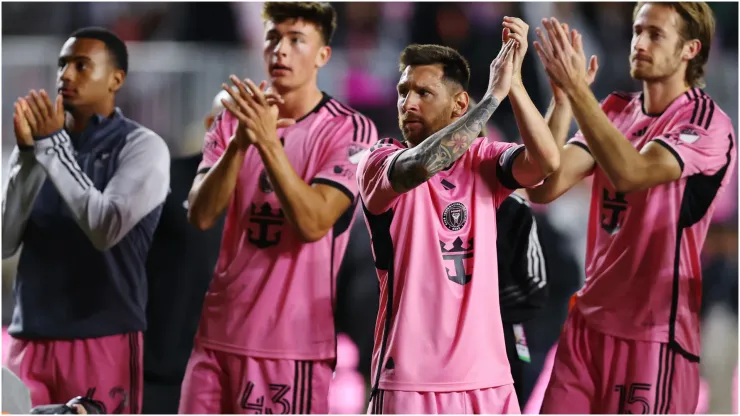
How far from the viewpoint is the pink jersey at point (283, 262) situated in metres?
3.77

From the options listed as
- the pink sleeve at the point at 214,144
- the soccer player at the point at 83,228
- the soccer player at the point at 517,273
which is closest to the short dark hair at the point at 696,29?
the soccer player at the point at 517,273

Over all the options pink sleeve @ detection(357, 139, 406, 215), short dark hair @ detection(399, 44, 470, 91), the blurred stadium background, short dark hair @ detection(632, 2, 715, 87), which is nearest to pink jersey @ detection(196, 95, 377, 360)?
the blurred stadium background

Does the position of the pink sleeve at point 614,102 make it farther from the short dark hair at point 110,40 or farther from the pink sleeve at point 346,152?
the short dark hair at point 110,40

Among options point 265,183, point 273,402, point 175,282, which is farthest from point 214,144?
point 273,402

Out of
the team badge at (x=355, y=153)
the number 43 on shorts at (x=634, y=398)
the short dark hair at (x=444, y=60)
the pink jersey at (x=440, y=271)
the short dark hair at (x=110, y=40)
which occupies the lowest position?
the number 43 on shorts at (x=634, y=398)

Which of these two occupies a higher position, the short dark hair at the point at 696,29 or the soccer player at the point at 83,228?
the short dark hair at the point at 696,29

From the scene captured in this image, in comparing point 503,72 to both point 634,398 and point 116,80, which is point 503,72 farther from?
point 116,80

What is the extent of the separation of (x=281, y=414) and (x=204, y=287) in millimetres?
826

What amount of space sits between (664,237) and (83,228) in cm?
237

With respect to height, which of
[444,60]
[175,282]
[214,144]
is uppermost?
[444,60]

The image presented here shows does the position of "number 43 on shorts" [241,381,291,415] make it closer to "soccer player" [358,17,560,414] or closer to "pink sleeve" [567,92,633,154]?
"soccer player" [358,17,560,414]

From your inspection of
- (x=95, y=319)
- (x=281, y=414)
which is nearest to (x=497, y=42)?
(x=281, y=414)

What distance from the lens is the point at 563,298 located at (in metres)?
4.14

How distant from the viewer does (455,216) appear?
3111mm
